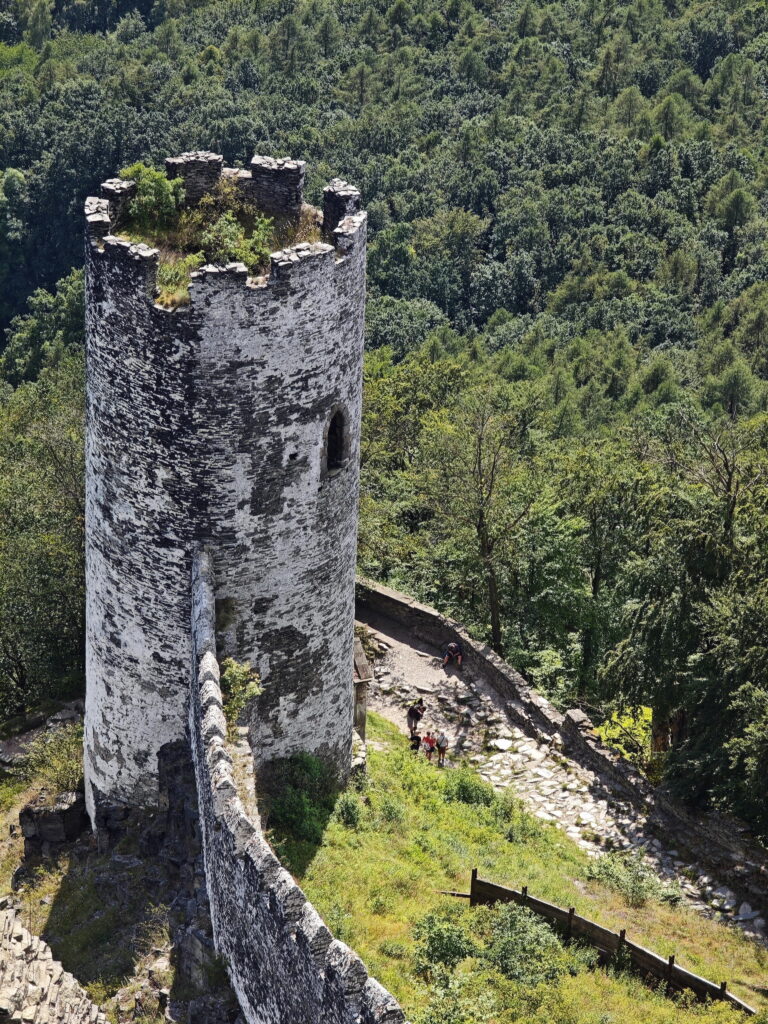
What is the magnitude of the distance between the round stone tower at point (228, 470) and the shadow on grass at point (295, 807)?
0.31 meters

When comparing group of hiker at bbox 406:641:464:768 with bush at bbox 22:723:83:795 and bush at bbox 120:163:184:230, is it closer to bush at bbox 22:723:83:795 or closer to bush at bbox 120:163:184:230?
bush at bbox 22:723:83:795

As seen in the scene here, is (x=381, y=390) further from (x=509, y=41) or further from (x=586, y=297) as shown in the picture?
(x=509, y=41)

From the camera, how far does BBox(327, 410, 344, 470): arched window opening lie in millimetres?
19891

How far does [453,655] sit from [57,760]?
30.3ft

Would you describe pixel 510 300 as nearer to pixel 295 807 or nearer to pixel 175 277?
pixel 295 807

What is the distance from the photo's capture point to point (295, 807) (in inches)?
833

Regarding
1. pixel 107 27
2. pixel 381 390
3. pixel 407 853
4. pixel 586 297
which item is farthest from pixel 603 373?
pixel 107 27

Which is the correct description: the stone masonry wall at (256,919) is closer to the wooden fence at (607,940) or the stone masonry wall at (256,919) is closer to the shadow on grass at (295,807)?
the shadow on grass at (295,807)

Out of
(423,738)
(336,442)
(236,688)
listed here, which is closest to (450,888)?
(236,688)

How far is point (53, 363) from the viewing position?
201ft

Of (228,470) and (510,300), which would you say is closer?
(228,470)

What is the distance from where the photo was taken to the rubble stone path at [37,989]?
18.5 meters

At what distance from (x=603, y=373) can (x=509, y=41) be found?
3736cm

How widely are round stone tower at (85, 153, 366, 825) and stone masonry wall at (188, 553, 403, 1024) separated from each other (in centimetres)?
122
